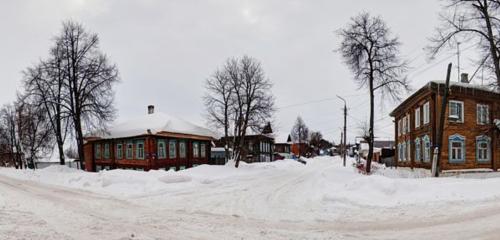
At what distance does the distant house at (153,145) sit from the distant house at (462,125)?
21101 mm

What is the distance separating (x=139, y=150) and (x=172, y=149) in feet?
10.00

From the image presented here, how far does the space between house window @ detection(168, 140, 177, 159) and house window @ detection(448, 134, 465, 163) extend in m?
23.7

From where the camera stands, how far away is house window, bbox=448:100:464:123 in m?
28.3

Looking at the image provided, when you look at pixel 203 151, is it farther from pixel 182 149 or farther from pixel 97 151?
pixel 97 151

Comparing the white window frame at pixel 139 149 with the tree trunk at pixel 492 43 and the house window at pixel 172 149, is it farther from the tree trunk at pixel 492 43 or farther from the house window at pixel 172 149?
the tree trunk at pixel 492 43

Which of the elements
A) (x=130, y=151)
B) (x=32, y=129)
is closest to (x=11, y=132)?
(x=32, y=129)

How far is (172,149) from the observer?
37.7m

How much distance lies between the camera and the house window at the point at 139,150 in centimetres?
3622

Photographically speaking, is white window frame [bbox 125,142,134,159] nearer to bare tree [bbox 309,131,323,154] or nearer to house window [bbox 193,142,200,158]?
house window [bbox 193,142,200,158]

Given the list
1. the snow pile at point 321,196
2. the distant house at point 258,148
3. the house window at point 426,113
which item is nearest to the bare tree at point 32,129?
the snow pile at point 321,196

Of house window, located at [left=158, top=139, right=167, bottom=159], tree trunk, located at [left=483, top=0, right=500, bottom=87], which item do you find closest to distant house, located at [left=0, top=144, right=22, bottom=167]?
house window, located at [left=158, top=139, right=167, bottom=159]

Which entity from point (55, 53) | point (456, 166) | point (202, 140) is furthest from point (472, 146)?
point (55, 53)

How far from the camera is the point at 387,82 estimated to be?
2858cm

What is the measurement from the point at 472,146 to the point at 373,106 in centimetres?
792
